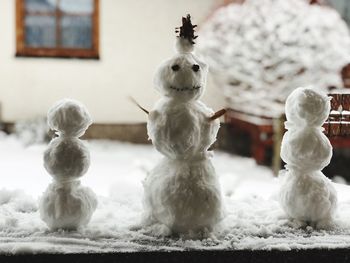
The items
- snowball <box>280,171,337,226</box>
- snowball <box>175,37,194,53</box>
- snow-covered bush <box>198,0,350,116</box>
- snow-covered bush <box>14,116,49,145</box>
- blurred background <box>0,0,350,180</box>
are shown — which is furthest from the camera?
blurred background <box>0,0,350,180</box>

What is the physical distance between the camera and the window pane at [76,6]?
8.34 metres

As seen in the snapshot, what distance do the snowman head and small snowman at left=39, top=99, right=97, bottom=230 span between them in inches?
18.0

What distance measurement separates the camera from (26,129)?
25.8 ft

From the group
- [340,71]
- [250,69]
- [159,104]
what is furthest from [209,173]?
[340,71]

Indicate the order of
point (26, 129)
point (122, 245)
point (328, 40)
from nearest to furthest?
point (122, 245), point (328, 40), point (26, 129)

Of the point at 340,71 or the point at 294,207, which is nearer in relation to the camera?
the point at 294,207

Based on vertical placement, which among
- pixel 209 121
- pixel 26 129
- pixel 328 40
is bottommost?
pixel 26 129

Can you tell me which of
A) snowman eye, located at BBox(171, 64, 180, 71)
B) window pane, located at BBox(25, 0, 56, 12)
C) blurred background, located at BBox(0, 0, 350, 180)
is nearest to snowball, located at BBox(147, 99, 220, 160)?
snowman eye, located at BBox(171, 64, 180, 71)

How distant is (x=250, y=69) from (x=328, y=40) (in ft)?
3.37

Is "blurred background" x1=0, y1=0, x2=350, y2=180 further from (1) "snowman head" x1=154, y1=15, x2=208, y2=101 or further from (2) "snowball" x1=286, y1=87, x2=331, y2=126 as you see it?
(1) "snowman head" x1=154, y1=15, x2=208, y2=101

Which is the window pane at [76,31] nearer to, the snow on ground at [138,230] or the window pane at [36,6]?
the window pane at [36,6]

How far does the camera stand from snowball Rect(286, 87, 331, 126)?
9.68ft

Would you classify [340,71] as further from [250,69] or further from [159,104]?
[159,104]

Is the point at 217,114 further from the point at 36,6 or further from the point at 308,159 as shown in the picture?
the point at 36,6
